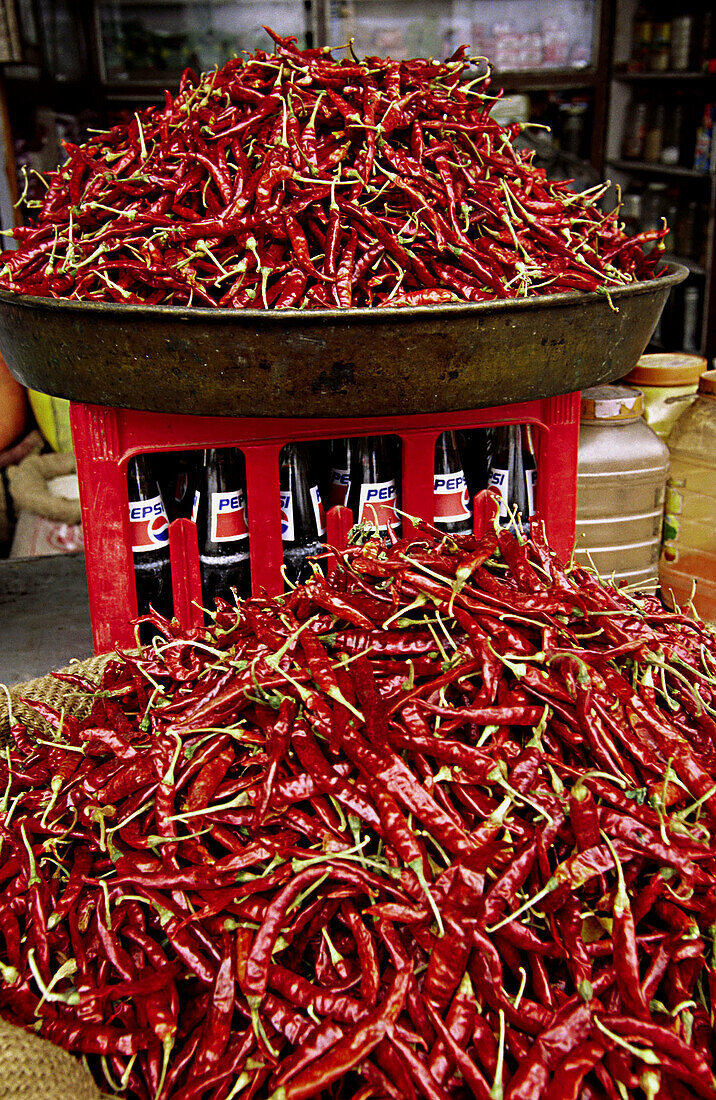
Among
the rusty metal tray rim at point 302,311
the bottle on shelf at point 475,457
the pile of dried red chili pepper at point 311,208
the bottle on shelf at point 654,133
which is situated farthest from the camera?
the bottle on shelf at point 654,133

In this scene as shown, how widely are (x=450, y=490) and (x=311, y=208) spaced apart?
75 centimetres

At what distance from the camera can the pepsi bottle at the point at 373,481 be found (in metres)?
2.23

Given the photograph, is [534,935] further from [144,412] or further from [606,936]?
[144,412]

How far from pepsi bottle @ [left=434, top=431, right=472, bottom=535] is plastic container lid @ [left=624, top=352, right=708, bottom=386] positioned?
0.79 m

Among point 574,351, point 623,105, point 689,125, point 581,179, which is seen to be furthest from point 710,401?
point 623,105

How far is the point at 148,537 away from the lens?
7.08ft

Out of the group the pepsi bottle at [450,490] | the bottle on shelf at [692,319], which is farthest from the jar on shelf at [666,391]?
the bottle on shelf at [692,319]

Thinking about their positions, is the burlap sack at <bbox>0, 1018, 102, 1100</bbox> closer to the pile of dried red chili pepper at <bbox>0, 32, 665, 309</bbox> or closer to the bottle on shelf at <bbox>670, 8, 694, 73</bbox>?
the pile of dried red chili pepper at <bbox>0, 32, 665, 309</bbox>

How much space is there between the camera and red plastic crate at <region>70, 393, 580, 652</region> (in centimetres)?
193

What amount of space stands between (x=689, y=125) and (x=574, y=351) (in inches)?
177

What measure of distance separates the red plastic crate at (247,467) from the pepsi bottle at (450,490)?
98 millimetres

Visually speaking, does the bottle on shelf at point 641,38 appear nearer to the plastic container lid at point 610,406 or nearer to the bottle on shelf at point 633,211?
the bottle on shelf at point 633,211

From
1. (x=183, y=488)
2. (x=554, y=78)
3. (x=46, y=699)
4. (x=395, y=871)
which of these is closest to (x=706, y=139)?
(x=554, y=78)

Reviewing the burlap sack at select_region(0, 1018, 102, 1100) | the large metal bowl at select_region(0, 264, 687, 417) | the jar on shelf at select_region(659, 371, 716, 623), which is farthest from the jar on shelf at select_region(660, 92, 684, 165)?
the burlap sack at select_region(0, 1018, 102, 1100)
